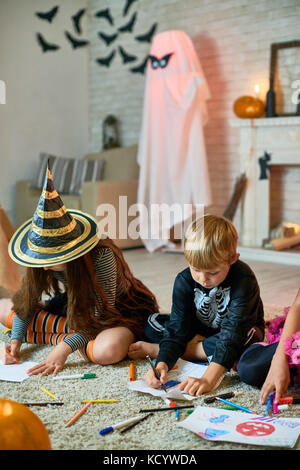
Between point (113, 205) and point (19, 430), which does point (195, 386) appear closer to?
point (19, 430)

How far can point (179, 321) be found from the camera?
1785mm

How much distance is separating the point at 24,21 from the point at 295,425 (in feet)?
14.5

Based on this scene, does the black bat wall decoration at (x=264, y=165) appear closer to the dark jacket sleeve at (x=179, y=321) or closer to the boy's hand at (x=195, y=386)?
the dark jacket sleeve at (x=179, y=321)

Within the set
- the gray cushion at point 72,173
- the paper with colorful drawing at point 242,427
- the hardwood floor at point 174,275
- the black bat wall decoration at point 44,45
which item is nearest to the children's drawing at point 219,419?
the paper with colorful drawing at point 242,427

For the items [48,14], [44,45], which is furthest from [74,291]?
[48,14]

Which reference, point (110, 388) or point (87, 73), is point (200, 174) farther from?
point (110, 388)

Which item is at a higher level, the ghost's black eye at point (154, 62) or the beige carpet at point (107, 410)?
the ghost's black eye at point (154, 62)

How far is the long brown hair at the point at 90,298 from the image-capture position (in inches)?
73.1

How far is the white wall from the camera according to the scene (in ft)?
15.9

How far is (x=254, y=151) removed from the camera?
165 inches

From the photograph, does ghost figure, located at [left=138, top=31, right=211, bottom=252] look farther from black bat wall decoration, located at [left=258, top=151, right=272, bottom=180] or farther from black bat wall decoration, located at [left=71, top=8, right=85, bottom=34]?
black bat wall decoration, located at [left=71, top=8, right=85, bottom=34]

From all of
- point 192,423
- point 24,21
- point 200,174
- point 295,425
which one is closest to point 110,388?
point 192,423

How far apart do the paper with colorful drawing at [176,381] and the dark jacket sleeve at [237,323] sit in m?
0.13

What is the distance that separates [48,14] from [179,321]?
406cm
